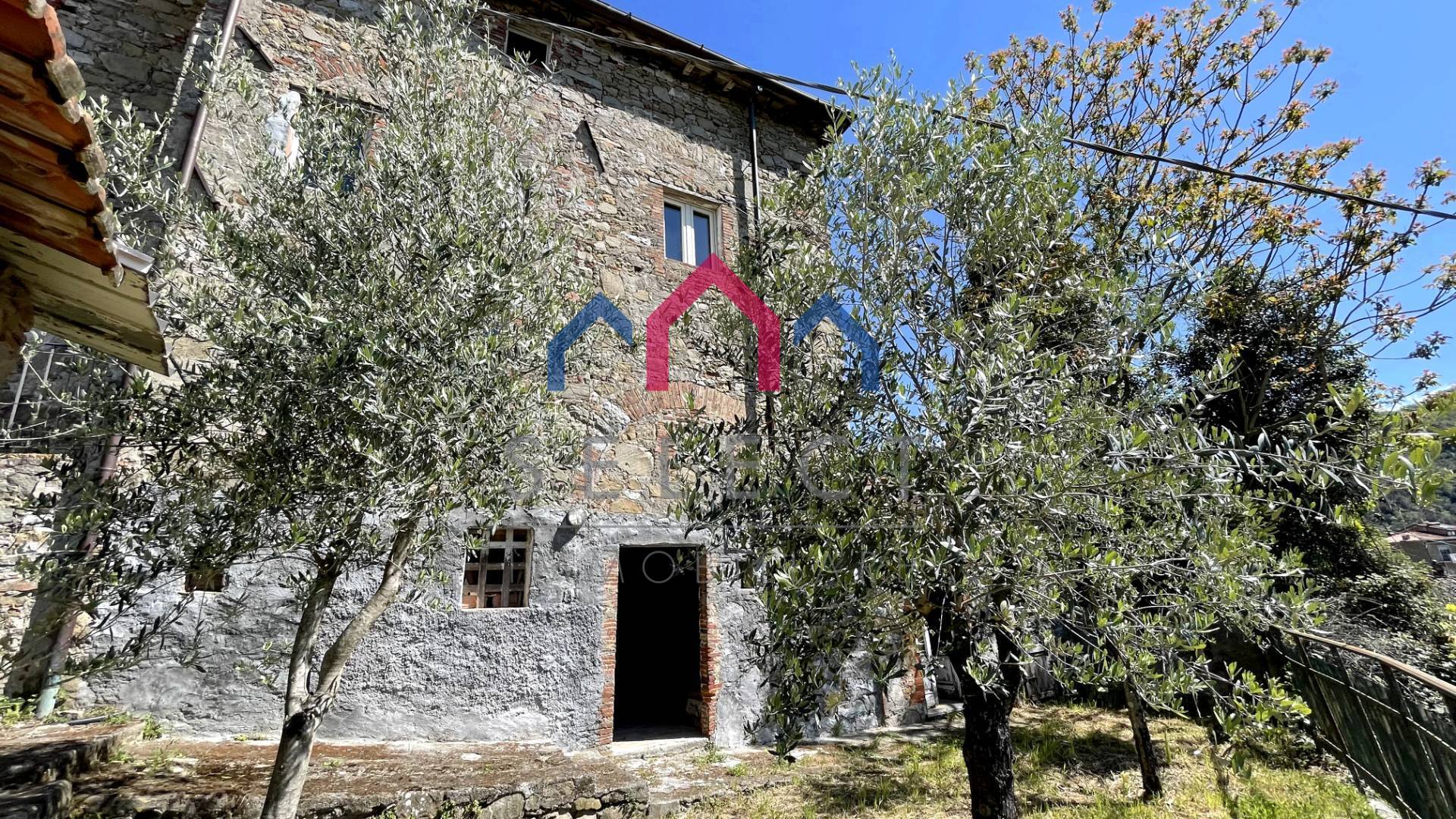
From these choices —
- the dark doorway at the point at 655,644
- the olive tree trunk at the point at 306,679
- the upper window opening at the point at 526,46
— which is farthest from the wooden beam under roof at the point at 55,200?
the upper window opening at the point at 526,46

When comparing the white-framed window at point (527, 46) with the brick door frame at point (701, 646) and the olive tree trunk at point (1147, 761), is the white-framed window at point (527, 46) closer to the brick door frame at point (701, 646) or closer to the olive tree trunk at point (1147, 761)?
the brick door frame at point (701, 646)

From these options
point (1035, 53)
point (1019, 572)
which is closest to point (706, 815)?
point (1019, 572)

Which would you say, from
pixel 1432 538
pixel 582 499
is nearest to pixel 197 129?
pixel 582 499

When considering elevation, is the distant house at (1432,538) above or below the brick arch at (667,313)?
below

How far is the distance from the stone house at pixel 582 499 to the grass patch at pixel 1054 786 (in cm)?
116

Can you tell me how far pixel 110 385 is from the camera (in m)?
3.61

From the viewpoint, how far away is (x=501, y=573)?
22.7 ft

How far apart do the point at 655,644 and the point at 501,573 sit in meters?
4.42

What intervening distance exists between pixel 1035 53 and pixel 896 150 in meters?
8.00

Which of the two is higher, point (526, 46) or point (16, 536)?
point (526, 46)

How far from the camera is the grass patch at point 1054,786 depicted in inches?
219

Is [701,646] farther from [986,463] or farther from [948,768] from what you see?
[986,463]

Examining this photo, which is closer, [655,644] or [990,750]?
[990,750]

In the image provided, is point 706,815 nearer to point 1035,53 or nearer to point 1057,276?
point 1057,276
